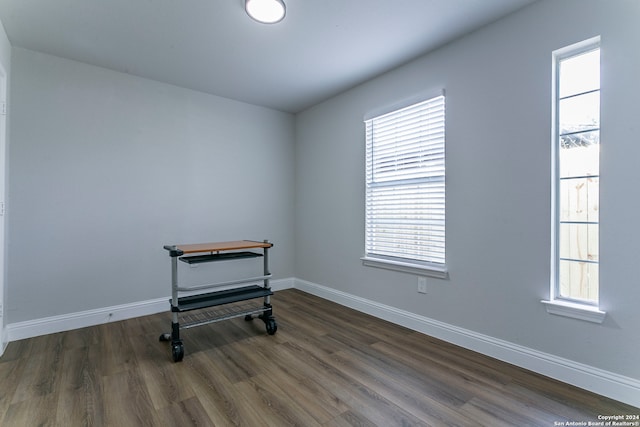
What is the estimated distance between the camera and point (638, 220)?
1.69 m

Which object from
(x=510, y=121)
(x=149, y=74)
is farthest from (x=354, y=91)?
(x=149, y=74)

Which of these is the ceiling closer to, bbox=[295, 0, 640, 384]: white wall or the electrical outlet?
bbox=[295, 0, 640, 384]: white wall

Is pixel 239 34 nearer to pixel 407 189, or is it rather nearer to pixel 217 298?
pixel 407 189

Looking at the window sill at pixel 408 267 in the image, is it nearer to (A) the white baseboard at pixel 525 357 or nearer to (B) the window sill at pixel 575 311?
(A) the white baseboard at pixel 525 357

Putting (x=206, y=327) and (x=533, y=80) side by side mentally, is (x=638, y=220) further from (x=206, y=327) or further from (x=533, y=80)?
(x=206, y=327)

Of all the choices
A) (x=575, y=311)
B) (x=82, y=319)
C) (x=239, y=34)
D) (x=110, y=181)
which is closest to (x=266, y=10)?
(x=239, y=34)

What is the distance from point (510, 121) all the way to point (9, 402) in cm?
364

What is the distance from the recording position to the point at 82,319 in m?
2.91

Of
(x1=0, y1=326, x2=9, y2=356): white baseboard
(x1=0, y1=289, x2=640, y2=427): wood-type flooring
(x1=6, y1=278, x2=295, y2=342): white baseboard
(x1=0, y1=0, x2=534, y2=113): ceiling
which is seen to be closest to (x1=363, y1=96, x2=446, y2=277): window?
(x1=0, y1=0, x2=534, y2=113): ceiling

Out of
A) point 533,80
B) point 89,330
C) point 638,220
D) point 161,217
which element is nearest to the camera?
point 638,220

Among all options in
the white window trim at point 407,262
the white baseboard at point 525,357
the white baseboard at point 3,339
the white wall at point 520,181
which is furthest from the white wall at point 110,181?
the white baseboard at point 525,357

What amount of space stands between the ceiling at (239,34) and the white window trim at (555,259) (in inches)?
17.8

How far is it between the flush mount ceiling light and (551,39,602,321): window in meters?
1.85

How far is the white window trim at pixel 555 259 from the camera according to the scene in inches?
Answer: 73.0
